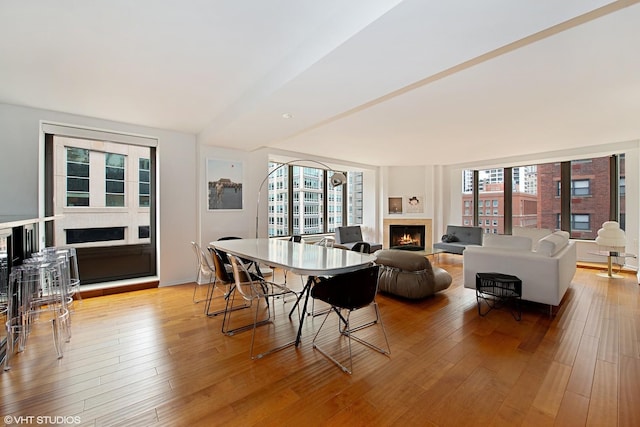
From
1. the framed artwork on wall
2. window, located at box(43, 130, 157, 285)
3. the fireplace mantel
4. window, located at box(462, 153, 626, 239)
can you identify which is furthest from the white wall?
window, located at box(462, 153, 626, 239)

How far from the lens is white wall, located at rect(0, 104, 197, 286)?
3479mm

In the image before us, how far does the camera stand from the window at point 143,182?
4766 mm

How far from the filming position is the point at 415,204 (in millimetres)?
8141

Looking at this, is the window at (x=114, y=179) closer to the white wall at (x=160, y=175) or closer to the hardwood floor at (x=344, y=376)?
the white wall at (x=160, y=175)

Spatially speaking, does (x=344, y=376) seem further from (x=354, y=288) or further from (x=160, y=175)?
(x=160, y=175)

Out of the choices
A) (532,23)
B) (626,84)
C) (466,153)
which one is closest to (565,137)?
(466,153)

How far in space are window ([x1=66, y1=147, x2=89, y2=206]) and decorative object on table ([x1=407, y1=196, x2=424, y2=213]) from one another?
7.32 metres

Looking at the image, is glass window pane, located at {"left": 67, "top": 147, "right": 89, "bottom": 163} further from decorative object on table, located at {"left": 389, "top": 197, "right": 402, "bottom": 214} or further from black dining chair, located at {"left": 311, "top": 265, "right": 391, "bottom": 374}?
decorative object on table, located at {"left": 389, "top": 197, "right": 402, "bottom": 214}

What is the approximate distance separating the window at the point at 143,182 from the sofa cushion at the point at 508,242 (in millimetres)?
5571

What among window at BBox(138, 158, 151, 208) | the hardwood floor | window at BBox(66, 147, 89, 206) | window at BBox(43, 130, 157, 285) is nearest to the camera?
the hardwood floor

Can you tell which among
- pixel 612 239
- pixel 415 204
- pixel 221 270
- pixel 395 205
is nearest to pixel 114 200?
pixel 221 270

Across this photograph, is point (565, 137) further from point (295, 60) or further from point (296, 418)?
point (296, 418)

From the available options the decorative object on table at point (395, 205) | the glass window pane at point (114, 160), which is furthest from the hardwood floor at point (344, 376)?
the decorative object on table at point (395, 205)

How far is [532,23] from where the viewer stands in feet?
5.43
